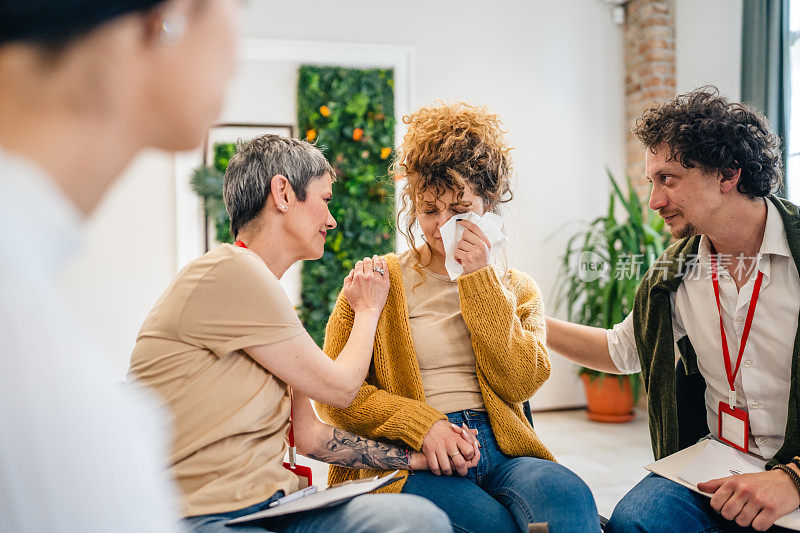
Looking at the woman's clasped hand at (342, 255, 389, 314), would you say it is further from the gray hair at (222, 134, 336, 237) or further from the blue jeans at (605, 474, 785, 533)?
the blue jeans at (605, 474, 785, 533)

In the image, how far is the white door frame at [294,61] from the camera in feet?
15.2

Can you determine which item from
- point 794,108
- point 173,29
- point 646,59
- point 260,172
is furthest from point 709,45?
point 173,29

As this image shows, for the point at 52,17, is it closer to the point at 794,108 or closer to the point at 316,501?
the point at 316,501

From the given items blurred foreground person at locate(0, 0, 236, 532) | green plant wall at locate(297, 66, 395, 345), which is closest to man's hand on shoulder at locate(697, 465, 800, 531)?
blurred foreground person at locate(0, 0, 236, 532)

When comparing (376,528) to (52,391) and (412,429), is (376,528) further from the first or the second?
(52,391)

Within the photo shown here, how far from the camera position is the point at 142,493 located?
374 mm

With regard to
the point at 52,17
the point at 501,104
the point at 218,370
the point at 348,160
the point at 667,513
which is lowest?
the point at 667,513

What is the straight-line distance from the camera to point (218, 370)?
127 cm

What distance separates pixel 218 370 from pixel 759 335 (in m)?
1.40

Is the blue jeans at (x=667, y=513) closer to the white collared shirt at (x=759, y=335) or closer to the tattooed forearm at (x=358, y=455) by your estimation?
the white collared shirt at (x=759, y=335)

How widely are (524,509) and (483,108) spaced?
1139 mm

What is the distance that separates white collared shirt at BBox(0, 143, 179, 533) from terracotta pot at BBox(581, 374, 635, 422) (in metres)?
4.75

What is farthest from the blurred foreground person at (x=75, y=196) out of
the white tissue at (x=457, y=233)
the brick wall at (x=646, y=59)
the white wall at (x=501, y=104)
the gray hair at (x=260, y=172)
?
the brick wall at (x=646, y=59)

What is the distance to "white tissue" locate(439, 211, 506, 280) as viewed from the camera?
1.74 m
